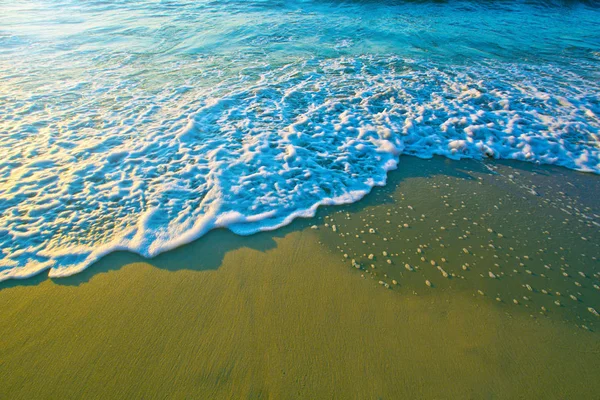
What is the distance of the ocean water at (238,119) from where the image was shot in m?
3.65

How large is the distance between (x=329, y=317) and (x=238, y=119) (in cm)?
418

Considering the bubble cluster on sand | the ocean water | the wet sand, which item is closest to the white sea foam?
the ocean water

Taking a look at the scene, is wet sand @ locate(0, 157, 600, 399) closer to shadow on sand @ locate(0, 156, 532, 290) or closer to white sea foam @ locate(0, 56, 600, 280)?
shadow on sand @ locate(0, 156, 532, 290)

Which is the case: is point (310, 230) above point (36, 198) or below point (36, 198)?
below

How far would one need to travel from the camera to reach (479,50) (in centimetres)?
1010

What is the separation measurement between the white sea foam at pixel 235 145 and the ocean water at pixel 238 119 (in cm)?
3

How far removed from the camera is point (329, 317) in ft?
8.68

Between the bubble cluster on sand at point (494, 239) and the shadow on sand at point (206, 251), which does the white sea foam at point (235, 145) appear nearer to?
the shadow on sand at point (206, 251)

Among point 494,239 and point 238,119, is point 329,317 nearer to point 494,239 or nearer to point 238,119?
point 494,239

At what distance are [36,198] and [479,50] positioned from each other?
475 inches

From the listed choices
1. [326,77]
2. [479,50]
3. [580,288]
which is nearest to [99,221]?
[580,288]

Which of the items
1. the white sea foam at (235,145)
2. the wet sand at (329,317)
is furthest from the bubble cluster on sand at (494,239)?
the white sea foam at (235,145)

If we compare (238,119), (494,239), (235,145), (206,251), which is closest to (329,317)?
(206,251)

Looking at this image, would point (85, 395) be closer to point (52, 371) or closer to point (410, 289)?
point (52, 371)
